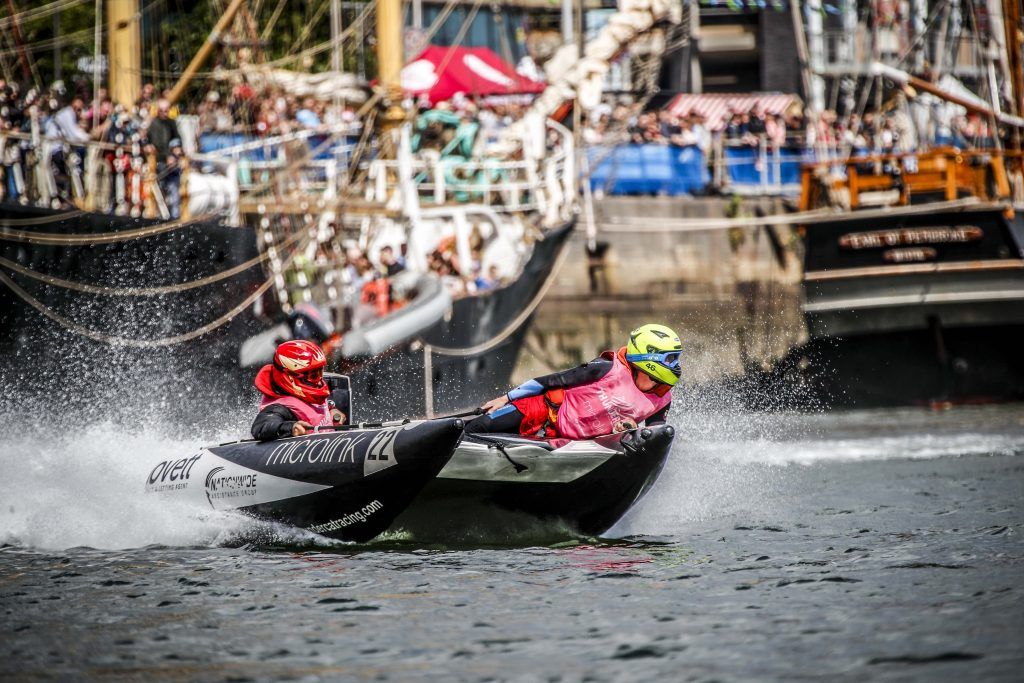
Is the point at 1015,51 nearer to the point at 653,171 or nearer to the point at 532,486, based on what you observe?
the point at 653,171

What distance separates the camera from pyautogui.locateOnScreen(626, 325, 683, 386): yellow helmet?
398 inches

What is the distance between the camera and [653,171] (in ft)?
82.0

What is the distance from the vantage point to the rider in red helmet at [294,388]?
10.5 m

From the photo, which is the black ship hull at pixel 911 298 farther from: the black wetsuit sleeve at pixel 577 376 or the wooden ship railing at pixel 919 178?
the black wetsuit sleeve at pixel 577 376

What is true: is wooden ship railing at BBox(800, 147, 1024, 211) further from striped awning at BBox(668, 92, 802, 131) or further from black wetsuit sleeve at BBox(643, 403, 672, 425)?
black wetsuit sleeve at BBox(643, 403, 672, 425)

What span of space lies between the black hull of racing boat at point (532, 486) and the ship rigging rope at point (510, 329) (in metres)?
7.94

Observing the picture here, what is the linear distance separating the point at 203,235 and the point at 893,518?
9796mm

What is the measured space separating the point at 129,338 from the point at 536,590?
933cm

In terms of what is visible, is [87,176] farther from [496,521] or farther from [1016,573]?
[1016,573]

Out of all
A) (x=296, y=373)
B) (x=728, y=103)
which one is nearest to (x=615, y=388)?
(x=296, y=373)

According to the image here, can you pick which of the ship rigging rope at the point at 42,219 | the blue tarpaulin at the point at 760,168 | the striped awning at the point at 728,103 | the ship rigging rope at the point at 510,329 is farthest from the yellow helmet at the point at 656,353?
the striped awning at the point at 728,103

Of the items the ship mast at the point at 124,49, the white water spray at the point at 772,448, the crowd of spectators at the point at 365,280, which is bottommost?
the white water spray at the point at 772,448

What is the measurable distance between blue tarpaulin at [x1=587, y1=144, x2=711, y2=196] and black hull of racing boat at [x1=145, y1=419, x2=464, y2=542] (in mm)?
15521

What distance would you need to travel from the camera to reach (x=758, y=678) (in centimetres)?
616
